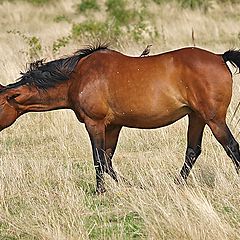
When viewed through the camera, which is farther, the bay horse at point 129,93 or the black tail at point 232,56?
the black tail at point 232,56

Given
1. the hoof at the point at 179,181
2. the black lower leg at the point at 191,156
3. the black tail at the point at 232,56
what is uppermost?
the black tail at the point at 232,56

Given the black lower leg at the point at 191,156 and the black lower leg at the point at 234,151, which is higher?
the black lower leg at the point at 234,151

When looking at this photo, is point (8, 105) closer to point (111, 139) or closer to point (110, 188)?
point (111, 139)

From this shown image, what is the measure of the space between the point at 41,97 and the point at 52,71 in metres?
0.30

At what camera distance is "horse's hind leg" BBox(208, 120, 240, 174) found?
19.7 ft

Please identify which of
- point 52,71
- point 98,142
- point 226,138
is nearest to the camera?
point 226,138

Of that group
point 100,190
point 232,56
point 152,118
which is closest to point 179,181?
point 152,118

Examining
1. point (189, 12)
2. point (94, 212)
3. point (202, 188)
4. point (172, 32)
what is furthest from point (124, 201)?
point (189, 12)

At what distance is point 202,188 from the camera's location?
586 centimetres

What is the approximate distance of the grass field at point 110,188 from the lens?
192 inches

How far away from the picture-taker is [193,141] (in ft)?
21.5

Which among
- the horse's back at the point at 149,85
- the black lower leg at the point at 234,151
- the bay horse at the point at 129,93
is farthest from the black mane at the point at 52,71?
the black lower leg at the point at 234,151

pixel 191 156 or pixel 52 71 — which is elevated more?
pixel 52 71

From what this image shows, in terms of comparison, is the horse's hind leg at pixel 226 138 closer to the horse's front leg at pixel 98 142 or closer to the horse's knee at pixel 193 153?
the horse's knee at pixel 193 153
